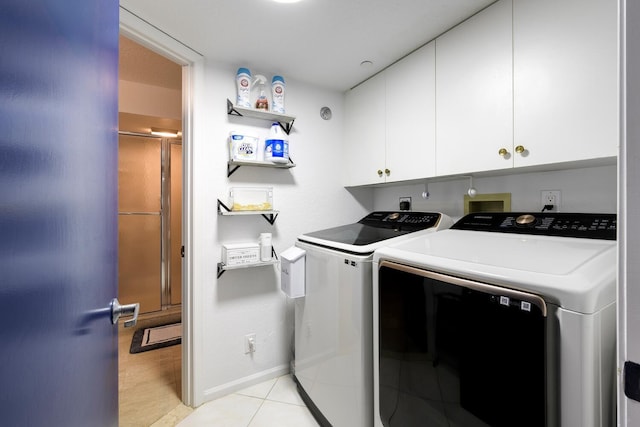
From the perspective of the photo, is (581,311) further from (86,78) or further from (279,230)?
(279,230)

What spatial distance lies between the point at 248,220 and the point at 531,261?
165 cm

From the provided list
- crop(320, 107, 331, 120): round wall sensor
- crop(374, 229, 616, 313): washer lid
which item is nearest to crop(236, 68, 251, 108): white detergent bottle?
crop(320, 107, 331, 120): round wall sensor

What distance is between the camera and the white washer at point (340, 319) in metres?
1.28

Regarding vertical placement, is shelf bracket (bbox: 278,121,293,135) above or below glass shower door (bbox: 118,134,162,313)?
above

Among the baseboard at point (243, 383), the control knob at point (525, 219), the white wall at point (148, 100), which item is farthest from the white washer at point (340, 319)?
the white wall at point (148, 100)

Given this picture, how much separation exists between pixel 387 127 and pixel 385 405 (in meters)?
1.59

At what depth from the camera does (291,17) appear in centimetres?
142

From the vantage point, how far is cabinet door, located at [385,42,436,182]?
1.57 meters

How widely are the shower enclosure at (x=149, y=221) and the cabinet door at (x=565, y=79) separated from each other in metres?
3.59

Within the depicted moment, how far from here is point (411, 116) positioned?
5.52 feet

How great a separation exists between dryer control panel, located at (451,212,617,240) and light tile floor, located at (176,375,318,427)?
1515 mm

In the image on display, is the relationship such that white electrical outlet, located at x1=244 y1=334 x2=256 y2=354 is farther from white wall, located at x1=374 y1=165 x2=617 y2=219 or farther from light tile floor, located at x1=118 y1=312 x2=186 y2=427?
white wall, located at x1=374 y1=165 x2=617 y2=219

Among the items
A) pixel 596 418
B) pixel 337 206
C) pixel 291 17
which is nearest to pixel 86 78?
pixel 291 17

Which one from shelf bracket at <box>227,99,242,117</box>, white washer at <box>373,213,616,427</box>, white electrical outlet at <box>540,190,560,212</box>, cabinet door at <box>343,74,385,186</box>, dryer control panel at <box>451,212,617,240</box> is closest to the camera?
white washer at <box>373,213,616,427</box>
